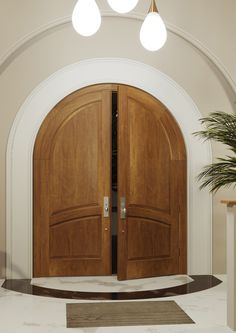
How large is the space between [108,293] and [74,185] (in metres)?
1.49

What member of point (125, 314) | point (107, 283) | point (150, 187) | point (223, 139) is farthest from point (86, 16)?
point (107, 283)

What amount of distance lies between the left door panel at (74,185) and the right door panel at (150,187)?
25cm

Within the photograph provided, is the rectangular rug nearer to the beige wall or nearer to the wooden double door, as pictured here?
the wooden double door

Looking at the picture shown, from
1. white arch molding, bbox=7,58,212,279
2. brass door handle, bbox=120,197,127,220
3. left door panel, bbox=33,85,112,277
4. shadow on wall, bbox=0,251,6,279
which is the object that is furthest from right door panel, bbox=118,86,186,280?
shadow on wall, bbox=0,251,6,279

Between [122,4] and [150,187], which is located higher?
[122,4]

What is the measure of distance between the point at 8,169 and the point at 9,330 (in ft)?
8.22

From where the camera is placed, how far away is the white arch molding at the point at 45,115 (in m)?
6.66

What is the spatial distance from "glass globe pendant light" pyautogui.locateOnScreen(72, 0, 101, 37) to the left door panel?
98.8 inches

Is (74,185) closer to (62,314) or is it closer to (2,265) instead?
(2,265)

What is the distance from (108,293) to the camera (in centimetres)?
595

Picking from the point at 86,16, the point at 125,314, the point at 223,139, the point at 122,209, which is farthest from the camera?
the point at 122,209

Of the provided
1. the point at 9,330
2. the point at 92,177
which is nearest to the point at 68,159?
the point at 92,177

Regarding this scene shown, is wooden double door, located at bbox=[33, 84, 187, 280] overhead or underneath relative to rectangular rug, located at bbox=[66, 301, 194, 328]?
overhead

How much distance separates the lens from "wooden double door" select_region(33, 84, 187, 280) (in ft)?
22.3
